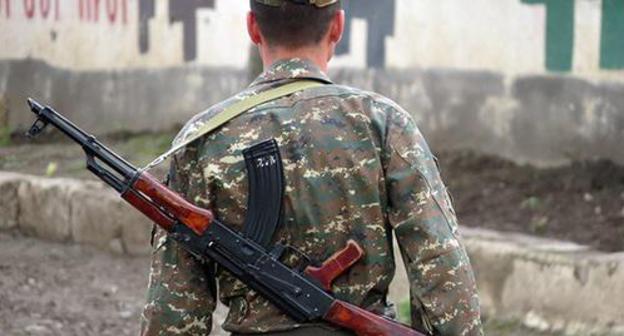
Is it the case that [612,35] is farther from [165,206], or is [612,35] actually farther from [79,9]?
[79,9]

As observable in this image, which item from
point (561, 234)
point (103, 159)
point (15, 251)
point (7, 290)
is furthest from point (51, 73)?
point (103, 159)

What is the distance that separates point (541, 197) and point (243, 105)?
15.2 ft

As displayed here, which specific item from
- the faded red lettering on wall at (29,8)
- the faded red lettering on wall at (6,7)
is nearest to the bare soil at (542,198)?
the faded red lettering on wall at (29,8)

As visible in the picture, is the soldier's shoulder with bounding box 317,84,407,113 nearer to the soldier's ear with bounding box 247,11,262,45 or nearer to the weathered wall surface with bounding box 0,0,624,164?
the soldier's ear with bounding box 247,11,262,45

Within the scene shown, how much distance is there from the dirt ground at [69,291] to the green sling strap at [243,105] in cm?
315

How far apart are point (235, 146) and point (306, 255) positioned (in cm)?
25

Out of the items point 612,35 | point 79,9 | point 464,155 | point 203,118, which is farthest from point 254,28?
point 79,9

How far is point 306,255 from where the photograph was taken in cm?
269

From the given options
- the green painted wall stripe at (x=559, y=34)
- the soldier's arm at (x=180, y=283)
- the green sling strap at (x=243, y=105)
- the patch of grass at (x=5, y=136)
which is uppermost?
the green sling strap at (x=243, y=105)

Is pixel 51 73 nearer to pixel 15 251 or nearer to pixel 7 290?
pixel 15 251

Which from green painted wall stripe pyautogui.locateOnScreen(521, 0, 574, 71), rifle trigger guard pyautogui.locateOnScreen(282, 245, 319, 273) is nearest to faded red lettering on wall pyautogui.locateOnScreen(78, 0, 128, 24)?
green painted wall stripe pyautogui.locateOnScreen(521, 0, 574, 71)

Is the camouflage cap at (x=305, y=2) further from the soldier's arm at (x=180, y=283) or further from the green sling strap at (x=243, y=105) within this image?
the soldier's arm at (x=180, y=283)

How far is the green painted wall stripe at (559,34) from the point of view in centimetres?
744

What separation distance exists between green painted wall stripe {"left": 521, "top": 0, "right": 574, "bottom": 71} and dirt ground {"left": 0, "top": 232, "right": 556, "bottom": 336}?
212cm
